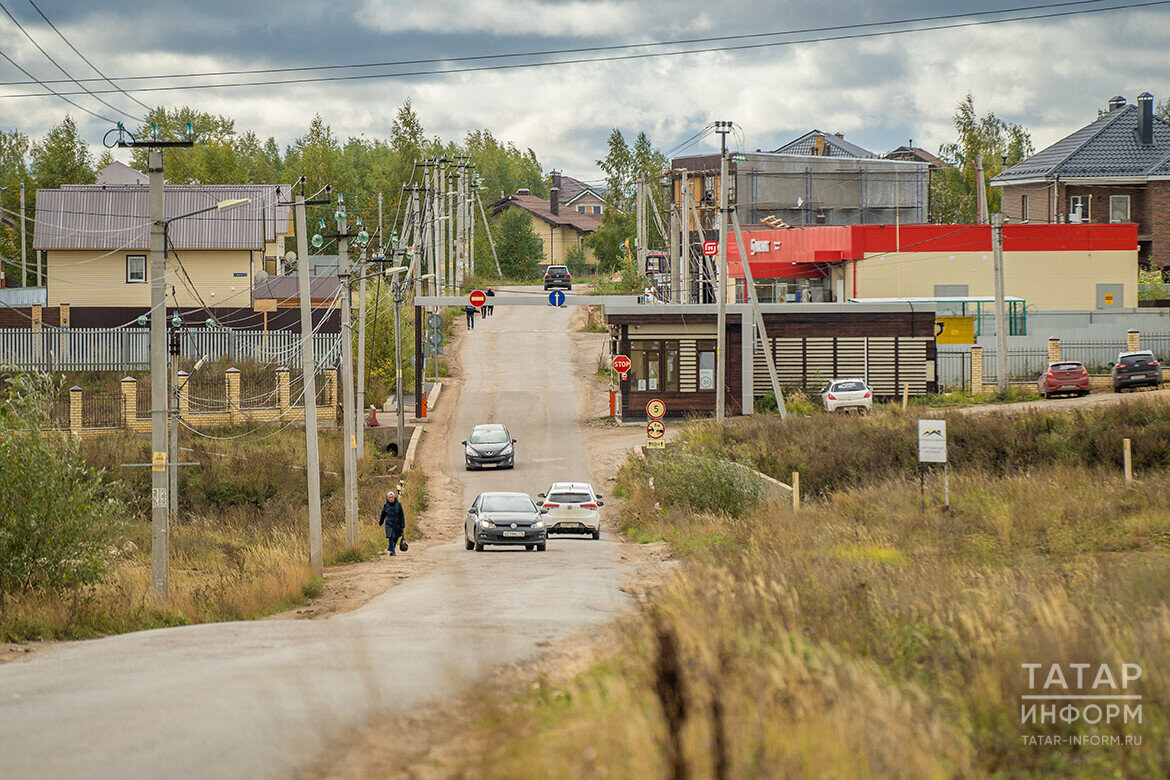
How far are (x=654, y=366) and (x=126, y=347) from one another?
23.7 metres

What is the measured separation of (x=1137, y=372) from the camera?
1714 inches

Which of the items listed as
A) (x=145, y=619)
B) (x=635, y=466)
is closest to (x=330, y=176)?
(x=635, y=466)

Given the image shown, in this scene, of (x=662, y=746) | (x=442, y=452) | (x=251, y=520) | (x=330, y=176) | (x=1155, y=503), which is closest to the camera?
(x=662, y=746)

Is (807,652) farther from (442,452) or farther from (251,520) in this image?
(442,452)

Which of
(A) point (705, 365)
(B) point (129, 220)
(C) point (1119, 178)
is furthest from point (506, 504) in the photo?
(C) point (1119, 178)

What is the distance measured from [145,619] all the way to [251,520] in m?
17.1

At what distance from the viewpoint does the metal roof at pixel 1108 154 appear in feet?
224

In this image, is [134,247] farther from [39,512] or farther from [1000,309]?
[39,512]

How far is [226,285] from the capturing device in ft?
202

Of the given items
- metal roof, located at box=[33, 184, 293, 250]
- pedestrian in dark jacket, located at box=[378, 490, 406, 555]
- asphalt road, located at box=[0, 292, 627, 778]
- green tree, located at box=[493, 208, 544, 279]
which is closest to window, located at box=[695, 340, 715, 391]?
metal roof, located at box=[33, 184, 293, 250]

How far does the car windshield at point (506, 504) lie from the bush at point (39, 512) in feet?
32.4

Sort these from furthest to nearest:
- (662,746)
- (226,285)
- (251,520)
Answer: (226,285) → (251,520) → (662,746)

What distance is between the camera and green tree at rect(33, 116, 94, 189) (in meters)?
87.2

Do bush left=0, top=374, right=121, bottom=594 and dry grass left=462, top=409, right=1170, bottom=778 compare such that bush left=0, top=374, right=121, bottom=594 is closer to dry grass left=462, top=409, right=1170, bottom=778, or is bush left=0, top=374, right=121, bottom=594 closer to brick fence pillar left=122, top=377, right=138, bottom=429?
dry grass left=462, top=409, right=1170, bottom=778
